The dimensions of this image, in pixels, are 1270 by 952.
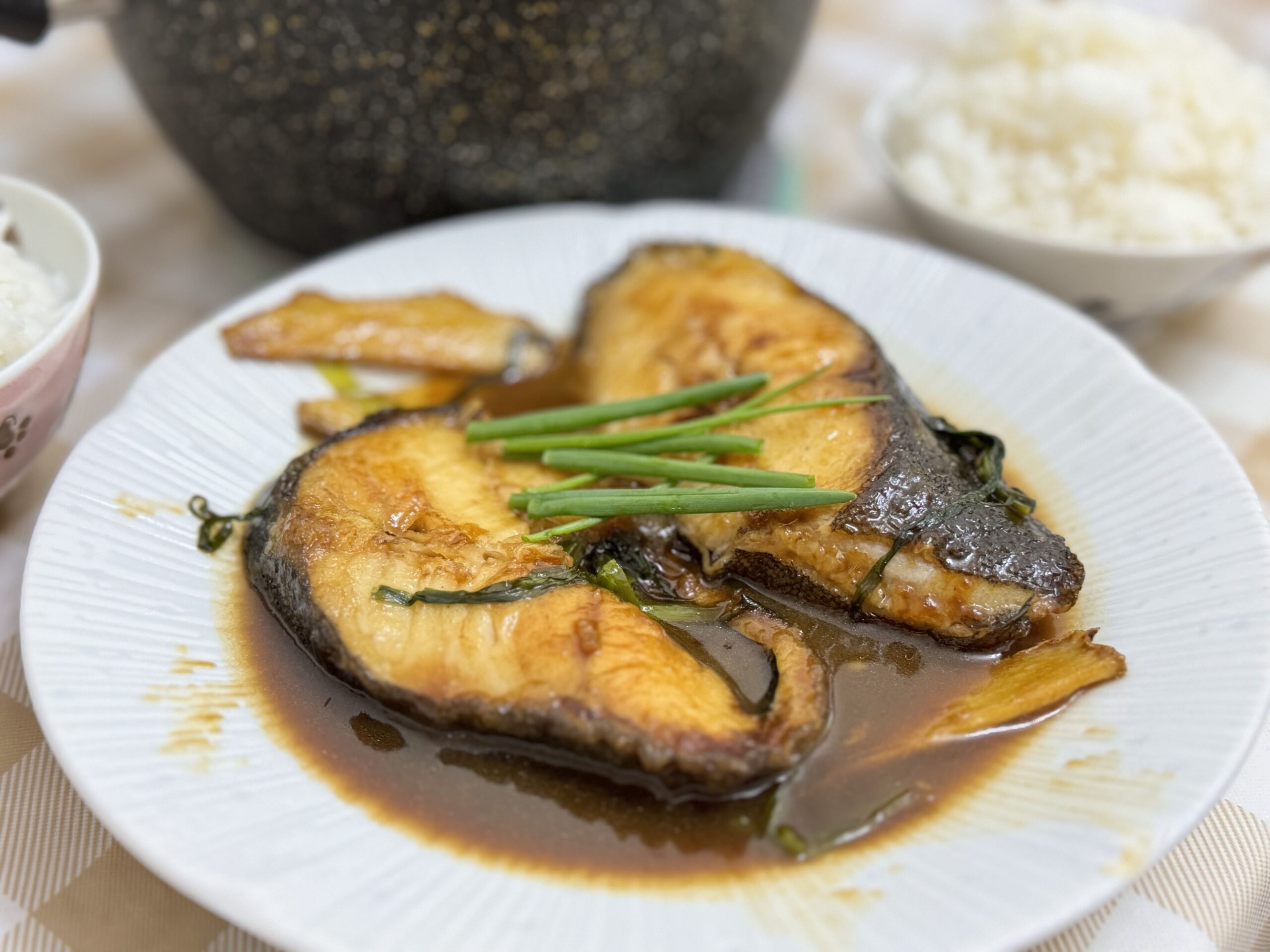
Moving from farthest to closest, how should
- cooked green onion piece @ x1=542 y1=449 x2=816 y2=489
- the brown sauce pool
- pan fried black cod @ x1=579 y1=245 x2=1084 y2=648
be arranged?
cooked green onion piece @ x1=542 y1=449 x2=816 y2=489 < pan fried black cod @ x1=579 y1=245 x2=1084 y2=648 < the brown sauce pool

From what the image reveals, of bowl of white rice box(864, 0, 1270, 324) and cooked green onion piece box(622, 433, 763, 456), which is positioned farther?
bowl of white rice box(864, 0, 1270, 324)

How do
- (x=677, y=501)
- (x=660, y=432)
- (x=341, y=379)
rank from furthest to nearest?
(x=341, y=379), (x=660, y=432), (x=677, y=501)

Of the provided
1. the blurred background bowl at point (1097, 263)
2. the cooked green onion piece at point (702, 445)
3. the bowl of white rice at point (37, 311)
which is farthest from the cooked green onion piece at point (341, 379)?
the blurred background bowl at point (1097, 263)

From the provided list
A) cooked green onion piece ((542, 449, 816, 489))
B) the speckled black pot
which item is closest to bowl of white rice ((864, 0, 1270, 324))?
the speckled black pot

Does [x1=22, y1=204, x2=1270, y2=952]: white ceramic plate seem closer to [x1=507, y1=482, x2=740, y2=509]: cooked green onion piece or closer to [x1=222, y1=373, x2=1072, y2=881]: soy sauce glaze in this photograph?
[x1=222, y1=373, x2=1072, y2=881]: soy sauce glaze

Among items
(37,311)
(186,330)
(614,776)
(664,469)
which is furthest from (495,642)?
(186,330)

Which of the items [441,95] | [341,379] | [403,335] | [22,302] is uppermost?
[441,95]

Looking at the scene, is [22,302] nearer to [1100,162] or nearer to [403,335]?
[403,335]

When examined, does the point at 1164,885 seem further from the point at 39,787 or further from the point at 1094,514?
the point at 39,787
